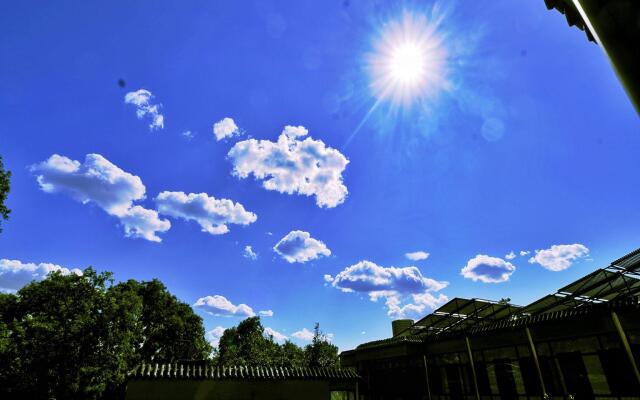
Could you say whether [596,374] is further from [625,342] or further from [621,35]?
[621,35]

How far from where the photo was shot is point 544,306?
1950 cm

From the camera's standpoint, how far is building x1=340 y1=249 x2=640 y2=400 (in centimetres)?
1472

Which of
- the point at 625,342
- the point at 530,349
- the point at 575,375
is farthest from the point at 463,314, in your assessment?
the point at 625,342

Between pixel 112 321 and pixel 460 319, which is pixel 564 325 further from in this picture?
pixel 112 321

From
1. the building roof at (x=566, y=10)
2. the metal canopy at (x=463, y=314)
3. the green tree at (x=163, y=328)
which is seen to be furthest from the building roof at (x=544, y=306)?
the green tree at (x=163, y=328)

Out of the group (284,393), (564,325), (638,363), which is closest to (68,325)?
(284,393)

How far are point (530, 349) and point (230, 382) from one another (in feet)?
51.9

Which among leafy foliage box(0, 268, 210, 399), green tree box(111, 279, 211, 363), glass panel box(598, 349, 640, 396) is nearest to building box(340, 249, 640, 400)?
glass panel box(598, 349, 640, 396)

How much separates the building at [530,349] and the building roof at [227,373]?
7915mm

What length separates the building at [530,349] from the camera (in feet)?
48.3

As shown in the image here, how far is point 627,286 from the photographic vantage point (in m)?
15.0

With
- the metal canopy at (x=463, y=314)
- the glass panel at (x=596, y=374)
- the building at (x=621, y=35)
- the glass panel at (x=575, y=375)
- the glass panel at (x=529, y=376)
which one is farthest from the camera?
the metal canopy at (x=463, y=314)

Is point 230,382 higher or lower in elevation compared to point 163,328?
lower

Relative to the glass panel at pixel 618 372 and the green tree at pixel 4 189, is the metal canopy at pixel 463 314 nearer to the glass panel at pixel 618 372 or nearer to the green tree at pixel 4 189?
the glass panel at pixel 618 372
